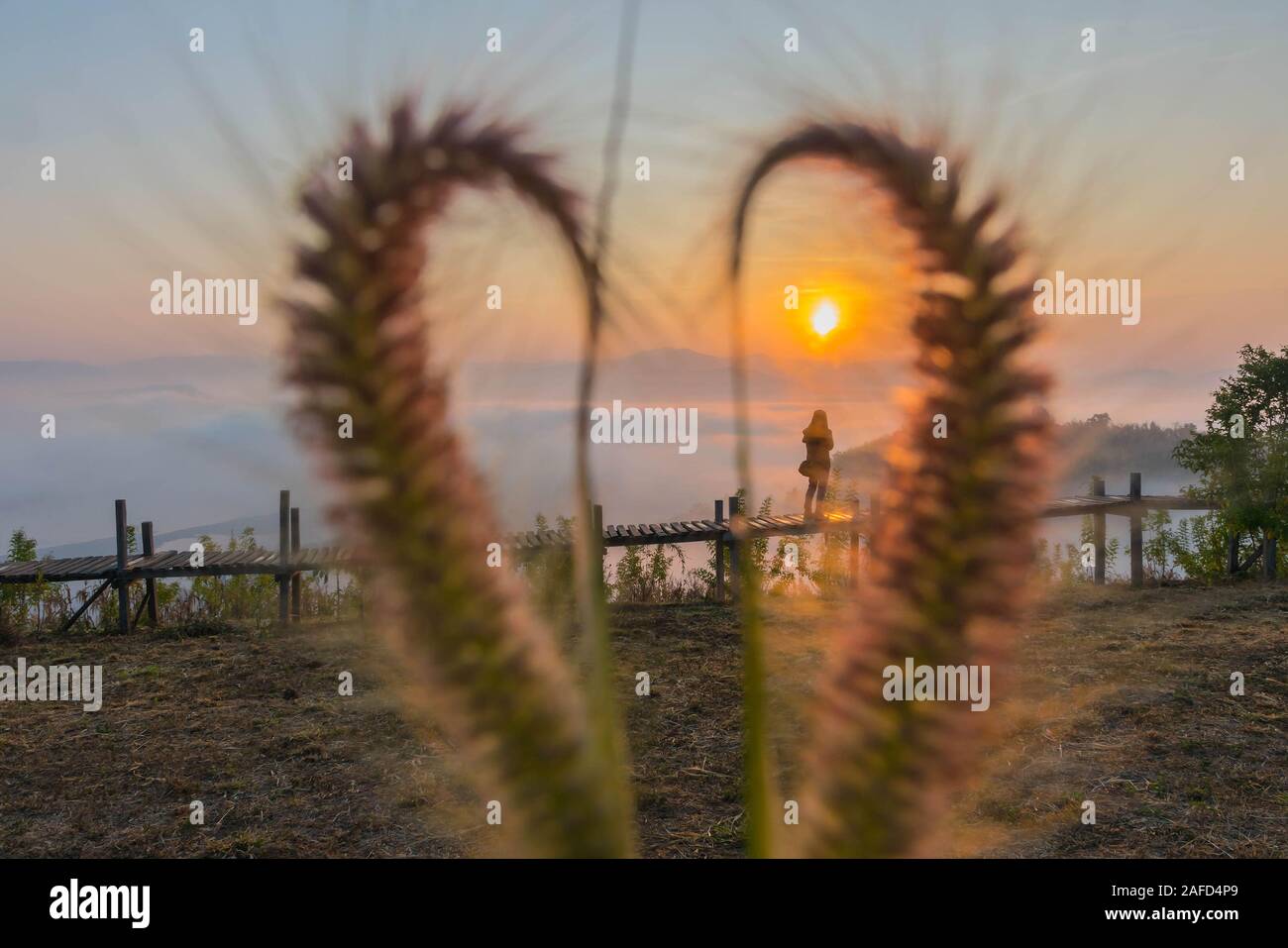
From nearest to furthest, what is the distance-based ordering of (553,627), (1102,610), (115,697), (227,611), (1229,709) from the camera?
(553,627), (1229,709), (115,697), (1102,610), (227,611)

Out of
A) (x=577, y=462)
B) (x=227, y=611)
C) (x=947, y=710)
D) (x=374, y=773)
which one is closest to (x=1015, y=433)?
(x=947, y=710)

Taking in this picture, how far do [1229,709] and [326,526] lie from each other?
728 centimetres

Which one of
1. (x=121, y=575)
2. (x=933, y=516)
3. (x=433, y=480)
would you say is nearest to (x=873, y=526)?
(x=933, y=516)

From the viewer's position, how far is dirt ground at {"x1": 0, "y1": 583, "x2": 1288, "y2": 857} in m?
4.52

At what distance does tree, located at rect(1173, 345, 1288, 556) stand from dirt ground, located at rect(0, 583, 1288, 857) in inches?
89.5

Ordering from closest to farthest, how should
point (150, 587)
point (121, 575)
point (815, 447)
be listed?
point (815, 447) → point (121, 575) → point (150, 587)

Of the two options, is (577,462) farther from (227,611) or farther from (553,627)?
(227,611)

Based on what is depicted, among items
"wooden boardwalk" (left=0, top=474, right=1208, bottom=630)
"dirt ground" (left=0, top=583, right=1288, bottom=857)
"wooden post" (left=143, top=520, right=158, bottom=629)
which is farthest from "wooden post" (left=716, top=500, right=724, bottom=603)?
"wooden post" (left=143, top=520, right=158, bottom=629)

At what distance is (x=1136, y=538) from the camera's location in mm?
12023

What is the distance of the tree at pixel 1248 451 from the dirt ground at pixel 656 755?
227 centimetres

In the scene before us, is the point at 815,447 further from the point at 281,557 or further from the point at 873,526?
the point at 873,526

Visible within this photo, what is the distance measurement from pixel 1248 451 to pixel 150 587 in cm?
1325

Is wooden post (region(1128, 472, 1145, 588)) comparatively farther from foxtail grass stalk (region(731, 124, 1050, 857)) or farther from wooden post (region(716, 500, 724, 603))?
foxtail grass stalk (region(731, 124, 1050, 857))

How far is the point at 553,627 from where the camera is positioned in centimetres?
107
